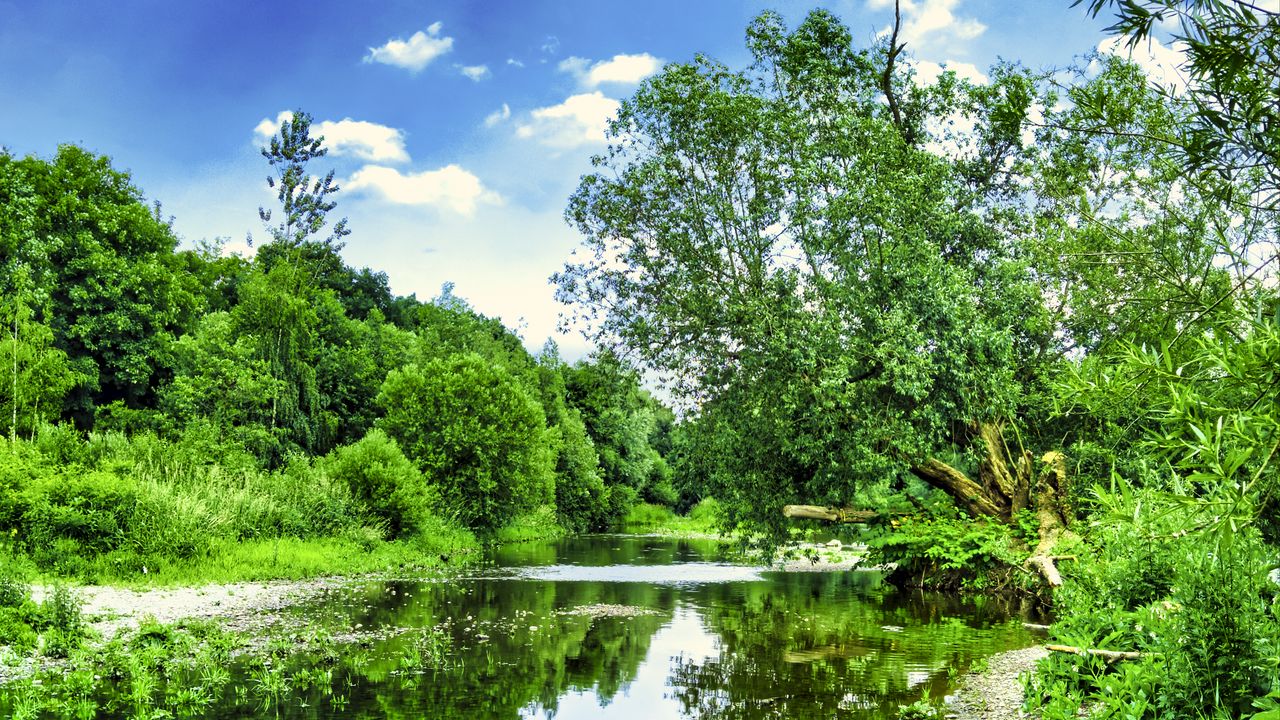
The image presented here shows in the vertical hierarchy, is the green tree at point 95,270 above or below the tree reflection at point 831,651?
above

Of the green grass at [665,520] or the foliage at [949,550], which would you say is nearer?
the foliage at [949,550]

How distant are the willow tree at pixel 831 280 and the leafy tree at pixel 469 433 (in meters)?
17.7

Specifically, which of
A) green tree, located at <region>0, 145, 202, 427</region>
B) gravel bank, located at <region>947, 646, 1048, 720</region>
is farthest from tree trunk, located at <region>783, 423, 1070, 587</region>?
green tree, located at <region>0, 145, 202, 427</region>

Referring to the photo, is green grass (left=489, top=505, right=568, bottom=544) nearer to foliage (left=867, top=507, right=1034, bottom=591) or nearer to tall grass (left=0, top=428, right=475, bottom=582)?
tall grass (left=0, top=428, right=475, bottom=582)

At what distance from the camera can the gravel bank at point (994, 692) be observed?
9.99 m

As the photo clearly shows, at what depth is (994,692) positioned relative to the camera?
36.2 feet

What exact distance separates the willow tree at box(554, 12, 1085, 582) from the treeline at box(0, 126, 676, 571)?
2992 mm

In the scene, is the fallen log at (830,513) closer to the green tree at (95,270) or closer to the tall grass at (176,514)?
the tall grass at (176,514)

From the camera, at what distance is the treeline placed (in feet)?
75.7

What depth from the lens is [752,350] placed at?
20.8m

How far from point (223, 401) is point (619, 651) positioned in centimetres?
2360

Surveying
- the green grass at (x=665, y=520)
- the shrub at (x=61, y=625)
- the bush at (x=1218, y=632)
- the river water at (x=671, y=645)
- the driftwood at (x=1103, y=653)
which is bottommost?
the green grass at (x=665, y=520)

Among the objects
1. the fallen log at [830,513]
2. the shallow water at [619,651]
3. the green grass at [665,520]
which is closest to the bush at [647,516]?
the green grass at [665,520]

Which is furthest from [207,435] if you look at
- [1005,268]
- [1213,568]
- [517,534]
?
[1213,568]
